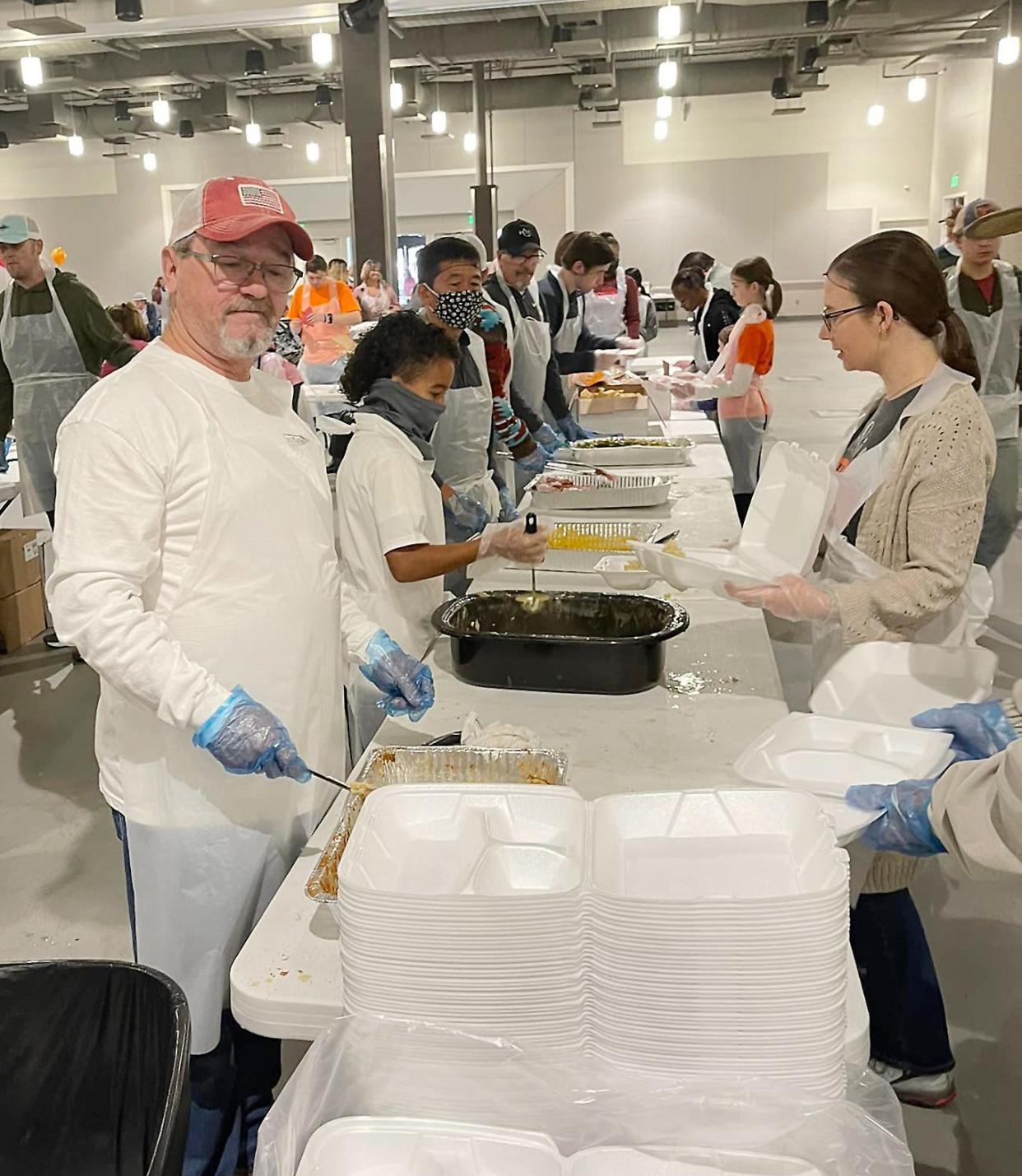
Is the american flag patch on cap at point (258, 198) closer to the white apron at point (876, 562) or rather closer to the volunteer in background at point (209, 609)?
the volunteer in background at point (209, 609)

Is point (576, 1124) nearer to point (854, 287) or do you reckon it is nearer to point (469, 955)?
point (469, 955)

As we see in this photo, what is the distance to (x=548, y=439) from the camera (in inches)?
168

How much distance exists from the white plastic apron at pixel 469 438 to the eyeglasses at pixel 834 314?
4.78 ft

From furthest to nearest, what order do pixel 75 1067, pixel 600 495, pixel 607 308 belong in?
pixel 607 308
pixel 600 495
pixel 75 1067

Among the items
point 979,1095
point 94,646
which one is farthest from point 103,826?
point 979,1095

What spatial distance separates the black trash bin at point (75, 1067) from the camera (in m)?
1.06

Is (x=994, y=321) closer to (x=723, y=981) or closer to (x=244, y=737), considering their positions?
(x=244, y=737)

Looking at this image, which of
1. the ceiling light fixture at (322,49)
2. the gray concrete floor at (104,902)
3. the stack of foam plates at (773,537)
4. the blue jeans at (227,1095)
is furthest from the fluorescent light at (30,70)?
the blue jeans at (227,1095)

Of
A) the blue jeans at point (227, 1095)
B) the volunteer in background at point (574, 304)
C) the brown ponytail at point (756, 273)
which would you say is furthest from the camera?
the brown ponytail at point (756, 273)

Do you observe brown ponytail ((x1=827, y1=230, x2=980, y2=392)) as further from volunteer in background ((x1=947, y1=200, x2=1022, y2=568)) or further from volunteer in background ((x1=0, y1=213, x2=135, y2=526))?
volunteer in background ((x1=0, y1=213, x2=135, y2=526))

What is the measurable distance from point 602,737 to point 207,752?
64 centimetres

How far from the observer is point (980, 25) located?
10938 millimetres

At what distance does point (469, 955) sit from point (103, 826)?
263 centimetres

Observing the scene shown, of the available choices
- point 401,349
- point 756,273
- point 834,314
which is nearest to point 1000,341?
point 756,273
